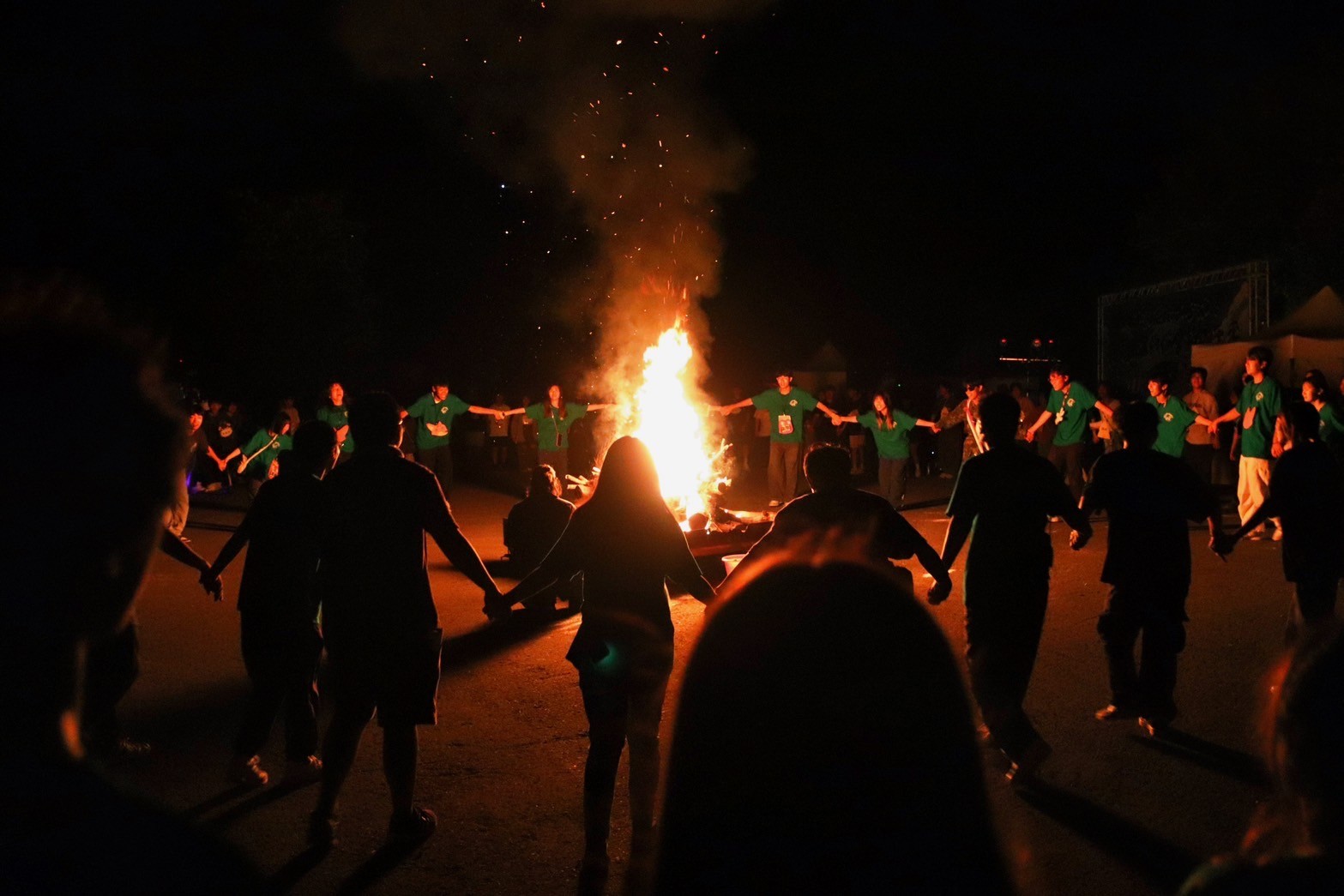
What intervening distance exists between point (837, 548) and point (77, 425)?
4.24 metres

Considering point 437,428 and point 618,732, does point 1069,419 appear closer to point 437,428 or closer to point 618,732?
point 437,428

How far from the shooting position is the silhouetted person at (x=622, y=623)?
4219 millimetres

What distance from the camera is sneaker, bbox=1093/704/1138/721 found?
19.4ft

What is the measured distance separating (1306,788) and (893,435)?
494 inches

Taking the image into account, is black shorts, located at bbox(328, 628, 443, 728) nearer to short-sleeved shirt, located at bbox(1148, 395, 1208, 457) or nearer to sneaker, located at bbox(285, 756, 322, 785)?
sneaker, located at bbox(285, 756, 322, 785)

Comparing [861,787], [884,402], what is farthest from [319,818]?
[884,402]

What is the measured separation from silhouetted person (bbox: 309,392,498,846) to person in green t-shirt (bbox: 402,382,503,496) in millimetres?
9649

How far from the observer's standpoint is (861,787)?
15.1ft

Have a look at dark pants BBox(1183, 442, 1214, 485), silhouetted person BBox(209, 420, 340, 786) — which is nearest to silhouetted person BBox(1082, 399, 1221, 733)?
silhouetted person BBox(209, 420, 340, 786)

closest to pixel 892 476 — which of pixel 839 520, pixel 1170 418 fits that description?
pixel 1170 418

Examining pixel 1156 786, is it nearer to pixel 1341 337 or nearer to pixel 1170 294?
pixel 1341 337

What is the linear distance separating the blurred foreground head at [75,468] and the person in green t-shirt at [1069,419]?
13537 mm

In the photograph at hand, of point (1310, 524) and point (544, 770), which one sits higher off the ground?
point (1310, 524)

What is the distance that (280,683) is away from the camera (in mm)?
5203
